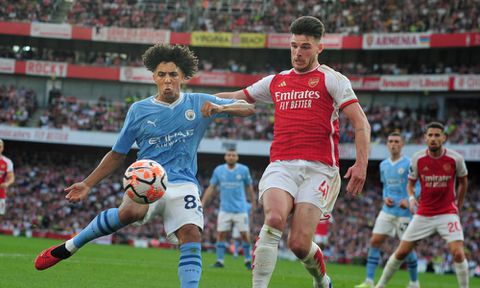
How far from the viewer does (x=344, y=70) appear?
4659cm

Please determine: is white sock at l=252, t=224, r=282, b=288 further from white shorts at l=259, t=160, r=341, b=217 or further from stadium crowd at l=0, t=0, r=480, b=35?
stadium crowd at l=0, t=0, r=480, b=35

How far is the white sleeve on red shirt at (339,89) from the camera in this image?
8.16 metres

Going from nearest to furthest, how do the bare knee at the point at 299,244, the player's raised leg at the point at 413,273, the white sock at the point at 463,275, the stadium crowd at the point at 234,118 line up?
the bare knee at the point at 299,244 → the white sock at the point at 463,275 → the player's raised leg at the point at 413,273 → the stadium crowd at the point at 234,118

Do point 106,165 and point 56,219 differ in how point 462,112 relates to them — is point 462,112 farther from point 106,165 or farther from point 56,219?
point 106,165

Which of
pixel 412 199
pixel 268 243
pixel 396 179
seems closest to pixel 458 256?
pixel 412 199

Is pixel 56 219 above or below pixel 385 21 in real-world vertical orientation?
below

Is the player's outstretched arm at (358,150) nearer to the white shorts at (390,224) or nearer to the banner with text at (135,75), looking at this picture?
the white shorts at (390,224)

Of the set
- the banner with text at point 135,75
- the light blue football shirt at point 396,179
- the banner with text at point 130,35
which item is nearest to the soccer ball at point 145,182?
the light blue football shirt at point 396,179

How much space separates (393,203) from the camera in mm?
16016

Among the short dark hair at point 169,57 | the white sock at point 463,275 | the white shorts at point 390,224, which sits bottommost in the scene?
the white shorts at point 390,224

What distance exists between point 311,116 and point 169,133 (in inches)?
55.0

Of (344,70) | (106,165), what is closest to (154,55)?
(106,165)

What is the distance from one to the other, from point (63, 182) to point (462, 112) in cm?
1997

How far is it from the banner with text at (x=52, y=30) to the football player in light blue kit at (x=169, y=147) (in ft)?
132
